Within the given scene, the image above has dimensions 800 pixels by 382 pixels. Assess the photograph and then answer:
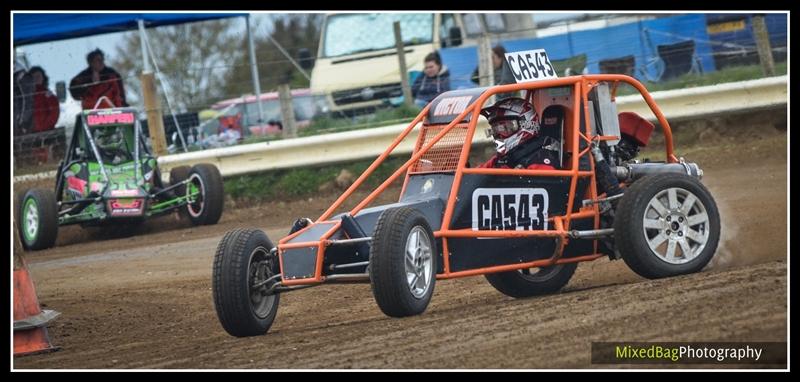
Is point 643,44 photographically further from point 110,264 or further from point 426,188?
point 426,188

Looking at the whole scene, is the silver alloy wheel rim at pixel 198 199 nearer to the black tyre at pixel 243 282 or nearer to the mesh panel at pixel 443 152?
the mesh panel at pixel 443 152

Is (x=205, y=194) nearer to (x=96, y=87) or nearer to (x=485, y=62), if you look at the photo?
(x=485, y=62)

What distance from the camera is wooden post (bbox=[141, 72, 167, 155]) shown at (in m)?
16.0

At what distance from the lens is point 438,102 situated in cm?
808

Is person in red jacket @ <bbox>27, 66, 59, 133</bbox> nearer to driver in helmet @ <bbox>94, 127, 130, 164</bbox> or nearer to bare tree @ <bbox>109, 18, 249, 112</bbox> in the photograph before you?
driver in helmet @ <bbox>94, 127, 130, 164</bbox>

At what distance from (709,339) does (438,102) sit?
3.20 meters

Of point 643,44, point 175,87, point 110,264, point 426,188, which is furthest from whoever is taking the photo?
point 175,87

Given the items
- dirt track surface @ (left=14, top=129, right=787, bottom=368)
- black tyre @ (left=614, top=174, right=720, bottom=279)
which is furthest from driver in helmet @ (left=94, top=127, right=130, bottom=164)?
black tyre @ (left=614, top=174, right=720, bottom=279)

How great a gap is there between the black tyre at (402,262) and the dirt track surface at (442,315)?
123 millimetres

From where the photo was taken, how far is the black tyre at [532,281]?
818 cm

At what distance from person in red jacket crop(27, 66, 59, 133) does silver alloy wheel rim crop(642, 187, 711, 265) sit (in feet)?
39.2

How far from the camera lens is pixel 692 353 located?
519 cm
